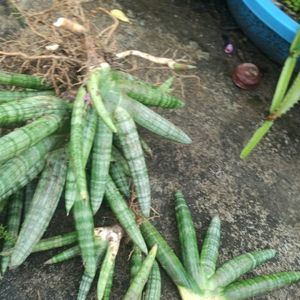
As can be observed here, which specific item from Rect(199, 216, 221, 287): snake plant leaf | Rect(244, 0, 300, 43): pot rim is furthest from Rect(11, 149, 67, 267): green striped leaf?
Rect(244, 0, 300, 43): pot rim

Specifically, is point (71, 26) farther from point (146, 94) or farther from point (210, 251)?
point (210, 251)

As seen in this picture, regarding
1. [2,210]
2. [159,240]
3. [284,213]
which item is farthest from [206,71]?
[2,210]

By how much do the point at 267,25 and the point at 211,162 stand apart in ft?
2.38

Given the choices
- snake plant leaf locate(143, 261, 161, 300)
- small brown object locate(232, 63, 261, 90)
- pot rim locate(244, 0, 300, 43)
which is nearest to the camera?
snake plant leaf locate(143, 261, 161, 300)

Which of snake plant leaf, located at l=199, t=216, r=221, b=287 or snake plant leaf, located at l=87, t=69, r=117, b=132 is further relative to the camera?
snake plant leaf, located at l=199, t=216, r=221, b=287

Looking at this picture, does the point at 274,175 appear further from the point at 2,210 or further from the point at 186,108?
the point at 2,210

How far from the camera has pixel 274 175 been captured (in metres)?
2.48

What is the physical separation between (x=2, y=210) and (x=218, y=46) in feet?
4.92

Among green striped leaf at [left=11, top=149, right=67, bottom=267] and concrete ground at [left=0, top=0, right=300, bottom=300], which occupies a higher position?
green striped leaf at [left=11, top=149, right=67, bottom=267]

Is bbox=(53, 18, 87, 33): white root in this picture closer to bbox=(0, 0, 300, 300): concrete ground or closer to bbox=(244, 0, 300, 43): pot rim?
bbox=(0, 0, 300, 300): concrete ground

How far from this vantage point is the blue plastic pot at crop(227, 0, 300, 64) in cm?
253

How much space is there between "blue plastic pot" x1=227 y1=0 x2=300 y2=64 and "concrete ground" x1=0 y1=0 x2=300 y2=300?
0.14 meters

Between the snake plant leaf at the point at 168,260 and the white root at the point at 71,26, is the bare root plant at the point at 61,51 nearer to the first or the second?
the white root at the point at 71,26

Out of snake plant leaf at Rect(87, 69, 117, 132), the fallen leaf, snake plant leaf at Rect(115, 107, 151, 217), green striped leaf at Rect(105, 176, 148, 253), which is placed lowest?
green striped leaf at Rect(105, 176, 148, 253)
